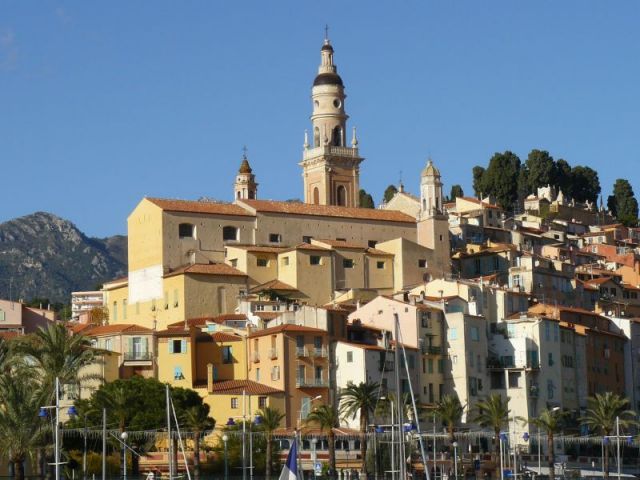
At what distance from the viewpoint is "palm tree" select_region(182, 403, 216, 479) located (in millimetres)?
73794

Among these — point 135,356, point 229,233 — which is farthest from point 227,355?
point 229,233

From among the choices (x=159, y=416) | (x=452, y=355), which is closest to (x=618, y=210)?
(x=452, y=355)

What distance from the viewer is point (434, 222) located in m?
114

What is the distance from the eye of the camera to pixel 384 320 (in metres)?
94.4

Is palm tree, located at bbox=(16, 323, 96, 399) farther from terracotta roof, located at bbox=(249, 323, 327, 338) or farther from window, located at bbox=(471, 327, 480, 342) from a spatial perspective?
window, located at bbox=(471, 327, 480, 342)

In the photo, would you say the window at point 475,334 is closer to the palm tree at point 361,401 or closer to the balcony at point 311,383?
the balcony at point 311,383

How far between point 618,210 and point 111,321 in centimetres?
7475

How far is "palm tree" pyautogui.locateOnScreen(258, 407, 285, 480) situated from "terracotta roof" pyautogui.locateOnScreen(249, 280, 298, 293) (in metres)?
22.1

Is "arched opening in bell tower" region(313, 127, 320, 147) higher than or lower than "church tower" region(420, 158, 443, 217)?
higher

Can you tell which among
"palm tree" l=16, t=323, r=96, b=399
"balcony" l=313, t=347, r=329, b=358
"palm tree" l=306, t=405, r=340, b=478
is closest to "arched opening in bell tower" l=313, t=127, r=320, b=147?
"balcony" l=313, t=347, r=329, b=358

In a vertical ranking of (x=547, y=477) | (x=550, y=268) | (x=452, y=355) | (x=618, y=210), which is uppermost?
(x=618, y=210)

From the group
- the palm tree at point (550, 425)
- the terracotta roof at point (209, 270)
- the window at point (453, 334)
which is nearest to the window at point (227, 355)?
the terracotta roof at point (209, 270)

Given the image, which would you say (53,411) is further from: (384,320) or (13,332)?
(13,332)

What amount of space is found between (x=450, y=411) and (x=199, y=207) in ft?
100
